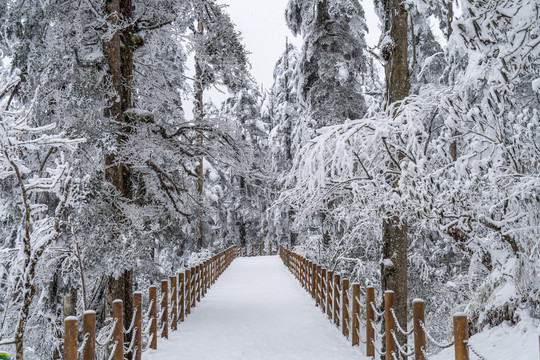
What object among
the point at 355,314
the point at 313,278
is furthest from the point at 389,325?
the point at 313,278

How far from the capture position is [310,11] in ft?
68.0

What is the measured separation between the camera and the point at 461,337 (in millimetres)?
4129

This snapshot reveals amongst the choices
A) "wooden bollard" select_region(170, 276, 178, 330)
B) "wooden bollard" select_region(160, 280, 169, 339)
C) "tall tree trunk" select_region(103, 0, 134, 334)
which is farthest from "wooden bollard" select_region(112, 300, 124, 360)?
"wooden bollard" select_region(170, 276, 178, 330)

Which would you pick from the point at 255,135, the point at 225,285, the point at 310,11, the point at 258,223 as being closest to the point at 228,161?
the point at 225,285

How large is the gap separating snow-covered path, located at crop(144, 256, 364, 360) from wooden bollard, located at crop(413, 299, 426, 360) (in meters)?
2.72

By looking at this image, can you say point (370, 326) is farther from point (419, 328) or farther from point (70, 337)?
point (70, 337)

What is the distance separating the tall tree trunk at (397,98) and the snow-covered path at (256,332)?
4.02ft

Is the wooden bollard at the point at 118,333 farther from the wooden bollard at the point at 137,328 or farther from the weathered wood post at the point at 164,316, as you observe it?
the weathered wood post at the point at 164,316

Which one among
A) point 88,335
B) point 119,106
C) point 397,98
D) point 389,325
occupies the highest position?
point 119,106

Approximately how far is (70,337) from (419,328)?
3404 mm

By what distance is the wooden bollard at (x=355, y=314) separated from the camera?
8422 mm

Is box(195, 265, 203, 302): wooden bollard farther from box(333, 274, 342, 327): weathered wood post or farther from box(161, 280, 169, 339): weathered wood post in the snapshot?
box(333, 274, 342, 327): weathered wood post

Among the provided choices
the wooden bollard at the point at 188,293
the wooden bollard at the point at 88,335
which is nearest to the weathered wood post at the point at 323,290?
the wooden bollard at the point at 188,293

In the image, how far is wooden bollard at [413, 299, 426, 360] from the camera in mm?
5223
